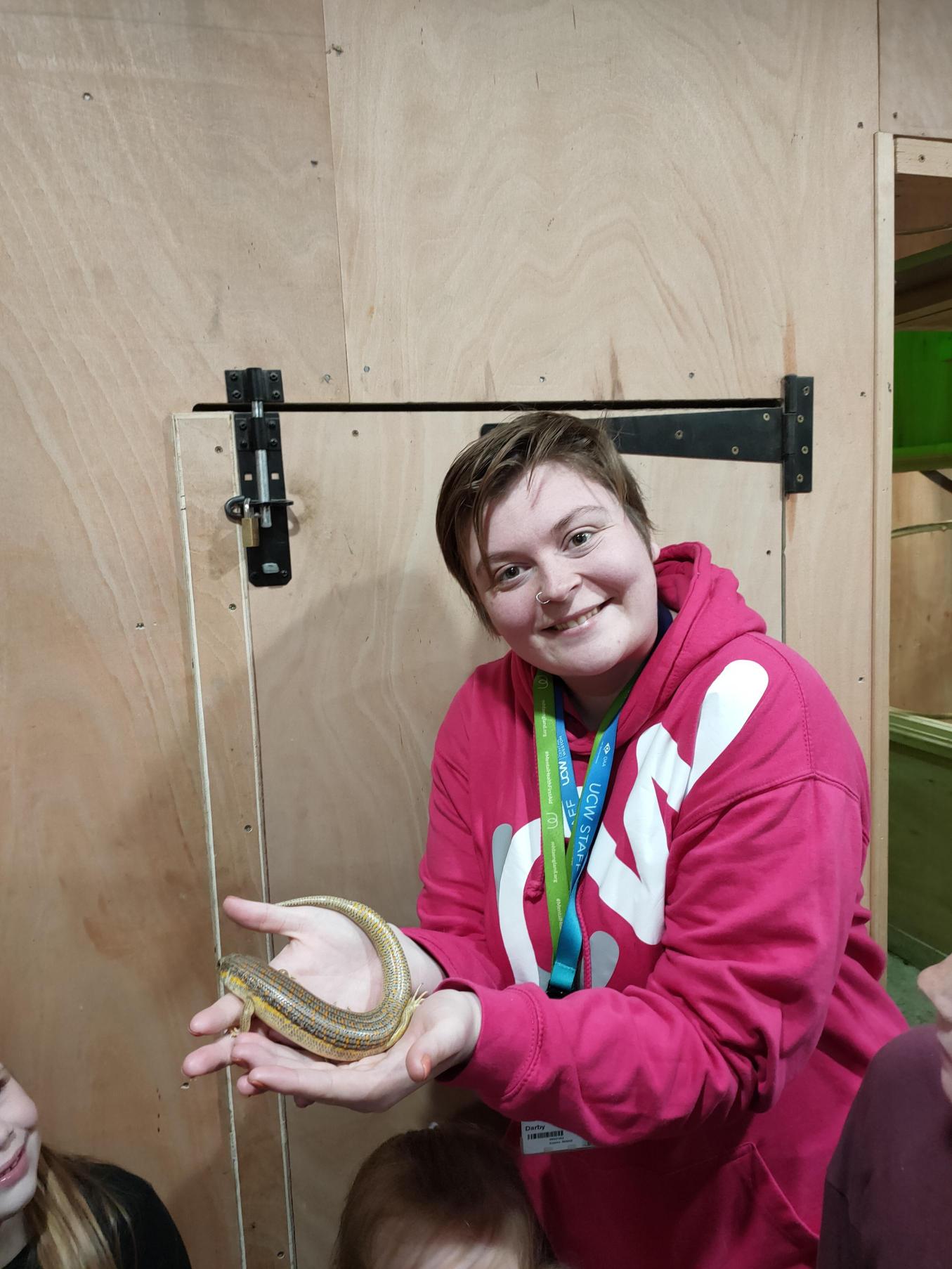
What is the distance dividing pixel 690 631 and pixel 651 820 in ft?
0.76

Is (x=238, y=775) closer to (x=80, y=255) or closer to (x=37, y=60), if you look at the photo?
(x=80, y=255)

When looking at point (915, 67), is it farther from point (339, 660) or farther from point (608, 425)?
point (339, 660)

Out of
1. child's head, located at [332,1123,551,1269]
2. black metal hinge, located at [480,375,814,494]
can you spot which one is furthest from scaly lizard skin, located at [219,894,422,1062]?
black metal hinge, located at [480,375,814,494]

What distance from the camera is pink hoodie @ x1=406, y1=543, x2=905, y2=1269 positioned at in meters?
0.87

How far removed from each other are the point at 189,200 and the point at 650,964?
4.46 ft

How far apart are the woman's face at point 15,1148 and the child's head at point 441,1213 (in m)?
0.44

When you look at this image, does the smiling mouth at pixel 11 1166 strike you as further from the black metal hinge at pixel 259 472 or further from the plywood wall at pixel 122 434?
the black metal hinge at pixel 259 472

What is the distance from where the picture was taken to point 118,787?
150 centimetres

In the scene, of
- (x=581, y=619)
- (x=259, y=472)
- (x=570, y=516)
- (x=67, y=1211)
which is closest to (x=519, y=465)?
(x=570, y=516)

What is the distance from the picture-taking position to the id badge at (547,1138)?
1052 mm

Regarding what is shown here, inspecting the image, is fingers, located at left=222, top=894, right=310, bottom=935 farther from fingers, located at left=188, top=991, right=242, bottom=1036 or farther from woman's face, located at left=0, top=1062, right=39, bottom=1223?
woman's face, located at left=0, top=1062, right=39, bottom=1223

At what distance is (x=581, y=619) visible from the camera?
105 centimetres

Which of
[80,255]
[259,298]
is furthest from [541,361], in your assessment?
[80,255]

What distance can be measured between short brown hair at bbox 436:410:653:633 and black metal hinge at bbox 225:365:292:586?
0.46 metres
